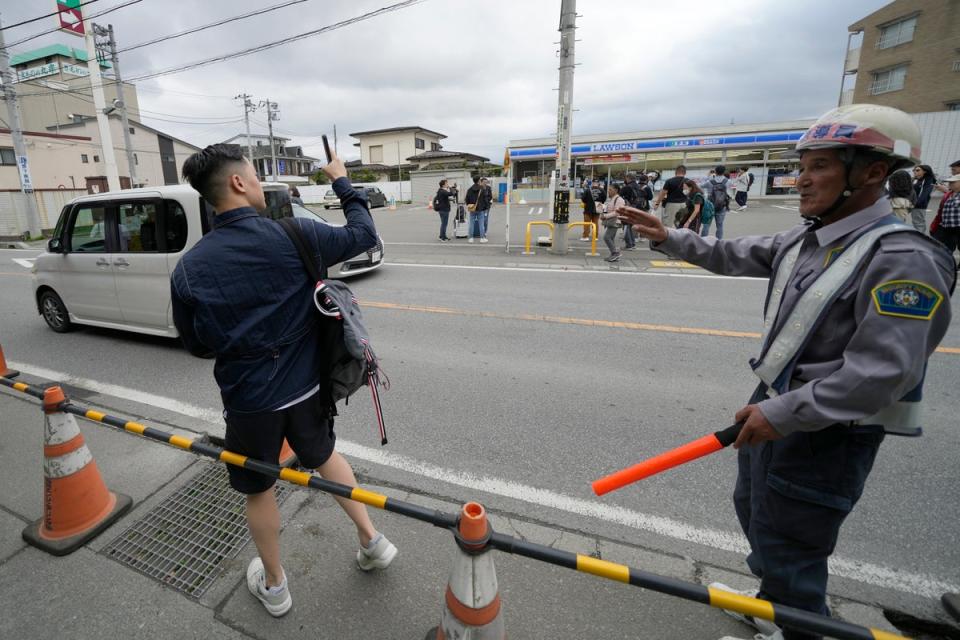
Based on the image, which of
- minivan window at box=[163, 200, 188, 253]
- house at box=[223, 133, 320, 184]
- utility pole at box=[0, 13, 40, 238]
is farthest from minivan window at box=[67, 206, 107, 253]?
house at box=[223, 133, 320, 184]

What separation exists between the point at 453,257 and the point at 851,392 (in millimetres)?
10383

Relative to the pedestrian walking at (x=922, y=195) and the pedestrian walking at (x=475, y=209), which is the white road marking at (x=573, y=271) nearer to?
the pedestrian walking at (x=922, y=195)

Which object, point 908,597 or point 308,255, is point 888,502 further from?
Result: point 308,255

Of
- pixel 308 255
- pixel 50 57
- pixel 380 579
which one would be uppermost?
pixel 50 57

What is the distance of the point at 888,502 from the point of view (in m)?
2.74

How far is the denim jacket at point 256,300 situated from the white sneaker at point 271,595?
0.86m

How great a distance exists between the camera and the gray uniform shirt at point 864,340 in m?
1.28

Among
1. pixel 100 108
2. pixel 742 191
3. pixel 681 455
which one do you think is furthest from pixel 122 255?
pixel 742 191

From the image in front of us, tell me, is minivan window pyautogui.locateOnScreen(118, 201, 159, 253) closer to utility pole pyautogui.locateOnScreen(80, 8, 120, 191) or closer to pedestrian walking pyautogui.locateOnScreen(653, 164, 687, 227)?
pedestrian walking pyautogui.locateOnScreen(653, 164, 687, 227)

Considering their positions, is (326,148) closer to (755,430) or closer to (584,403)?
(755,430)

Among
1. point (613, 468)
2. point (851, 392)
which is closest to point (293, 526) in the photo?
point (613, 468)

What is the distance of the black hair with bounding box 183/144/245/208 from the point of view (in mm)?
1804

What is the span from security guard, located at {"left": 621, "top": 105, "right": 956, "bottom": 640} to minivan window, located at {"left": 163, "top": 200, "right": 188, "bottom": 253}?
544 centimetres

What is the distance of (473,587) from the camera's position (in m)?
1.50
